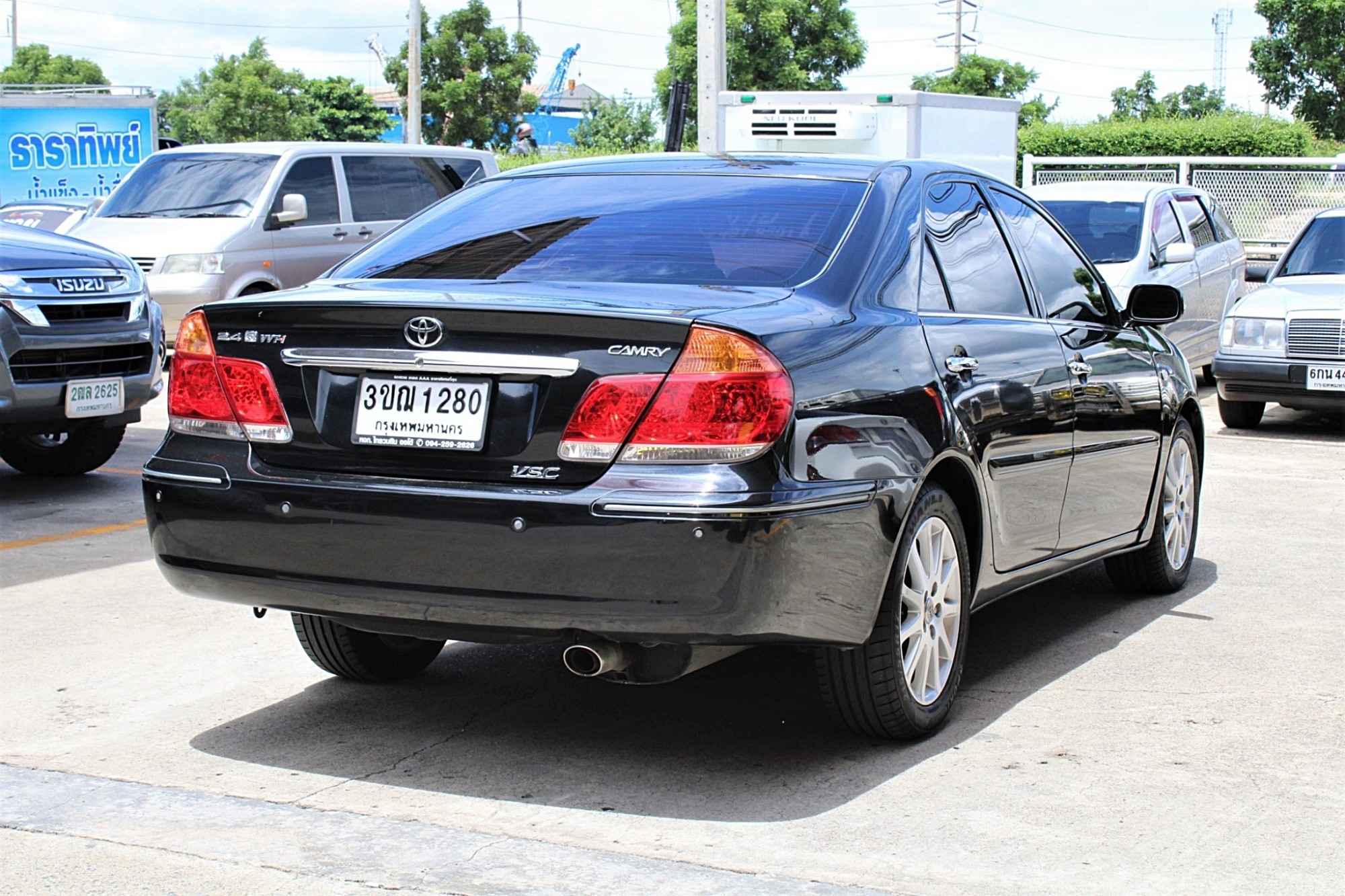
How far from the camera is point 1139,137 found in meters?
37.8

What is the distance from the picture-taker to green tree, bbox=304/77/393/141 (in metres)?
67.1

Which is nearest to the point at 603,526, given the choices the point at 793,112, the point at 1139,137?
the point at 793,112

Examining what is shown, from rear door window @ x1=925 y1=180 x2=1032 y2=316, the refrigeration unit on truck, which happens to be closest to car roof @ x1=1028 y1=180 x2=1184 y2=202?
the refrigeration unit on truck

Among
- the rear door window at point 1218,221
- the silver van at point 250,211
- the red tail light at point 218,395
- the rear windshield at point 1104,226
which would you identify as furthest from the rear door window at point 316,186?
the red tail light at point 218,395

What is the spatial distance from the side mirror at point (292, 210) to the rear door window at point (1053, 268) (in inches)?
362

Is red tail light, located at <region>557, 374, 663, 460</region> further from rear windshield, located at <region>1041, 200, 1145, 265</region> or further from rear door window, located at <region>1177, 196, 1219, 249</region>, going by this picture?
rear door window, located at <region>1177, 196, 1219, 249</region>

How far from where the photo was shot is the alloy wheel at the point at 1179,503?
21.1 feet

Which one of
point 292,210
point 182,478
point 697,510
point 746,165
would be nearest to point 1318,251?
point 292,210

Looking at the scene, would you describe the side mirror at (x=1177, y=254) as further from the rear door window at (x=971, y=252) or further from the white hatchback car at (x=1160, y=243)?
the rear door window at (x=971, y=252)

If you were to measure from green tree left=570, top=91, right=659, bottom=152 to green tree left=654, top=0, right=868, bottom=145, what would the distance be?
717 inches

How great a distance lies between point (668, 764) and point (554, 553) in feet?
2.73

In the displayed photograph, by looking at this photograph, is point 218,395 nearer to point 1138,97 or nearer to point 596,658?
point 596,658

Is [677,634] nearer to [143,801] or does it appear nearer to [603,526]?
[603,526]

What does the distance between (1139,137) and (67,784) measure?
3652 cm
